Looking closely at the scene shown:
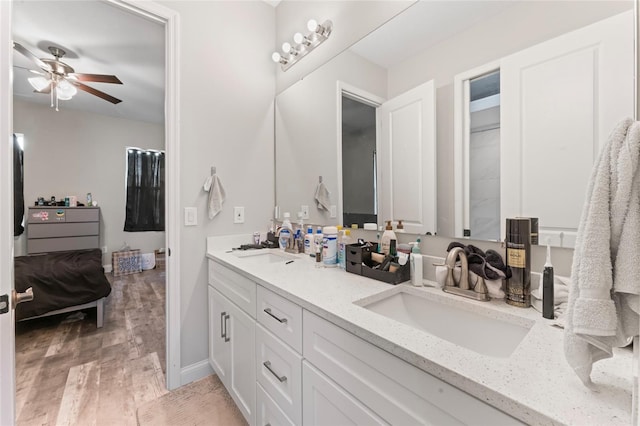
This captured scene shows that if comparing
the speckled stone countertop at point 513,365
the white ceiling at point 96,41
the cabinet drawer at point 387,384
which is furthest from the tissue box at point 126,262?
the cabinet drawer at point 387,384

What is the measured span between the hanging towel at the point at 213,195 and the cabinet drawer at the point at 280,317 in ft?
2.75

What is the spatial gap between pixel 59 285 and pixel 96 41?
7.59ft

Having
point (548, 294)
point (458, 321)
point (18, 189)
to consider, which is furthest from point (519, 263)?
point (18, 189)

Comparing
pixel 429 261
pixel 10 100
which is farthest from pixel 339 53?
pixel 10 100

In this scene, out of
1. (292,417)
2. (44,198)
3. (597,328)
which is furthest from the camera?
(44,198)

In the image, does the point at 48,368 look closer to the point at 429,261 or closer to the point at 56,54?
the point at 429,261

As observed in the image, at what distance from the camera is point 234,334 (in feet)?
4.80

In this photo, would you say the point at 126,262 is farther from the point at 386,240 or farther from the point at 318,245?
the point at 386,240

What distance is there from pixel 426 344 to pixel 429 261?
0.59m

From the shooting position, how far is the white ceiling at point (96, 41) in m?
2.07

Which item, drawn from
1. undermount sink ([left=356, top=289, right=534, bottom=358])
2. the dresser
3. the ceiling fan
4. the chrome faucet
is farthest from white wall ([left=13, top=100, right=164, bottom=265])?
the chrome faucet

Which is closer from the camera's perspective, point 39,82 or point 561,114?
point 561,114

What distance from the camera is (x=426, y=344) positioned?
0.64 meters

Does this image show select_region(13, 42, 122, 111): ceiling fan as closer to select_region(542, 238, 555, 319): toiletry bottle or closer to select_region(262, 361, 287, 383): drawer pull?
select_region(262, 361, 287, 383): drawer pull
